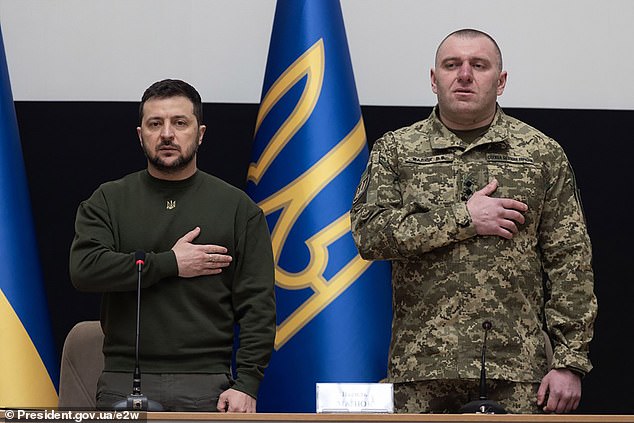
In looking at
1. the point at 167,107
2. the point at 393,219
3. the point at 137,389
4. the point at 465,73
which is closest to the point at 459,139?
the point at 465,73

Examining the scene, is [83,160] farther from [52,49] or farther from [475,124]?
[475,124]

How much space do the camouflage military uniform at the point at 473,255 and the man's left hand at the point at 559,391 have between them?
0.03 metres

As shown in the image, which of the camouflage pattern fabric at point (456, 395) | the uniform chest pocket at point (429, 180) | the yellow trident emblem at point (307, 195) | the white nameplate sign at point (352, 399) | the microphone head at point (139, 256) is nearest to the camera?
the white nameplate sign at point (352, 399)

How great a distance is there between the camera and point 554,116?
447cm

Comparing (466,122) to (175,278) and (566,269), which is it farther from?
(175,278)

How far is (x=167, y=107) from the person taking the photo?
2967mm

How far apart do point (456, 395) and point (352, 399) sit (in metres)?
0.60

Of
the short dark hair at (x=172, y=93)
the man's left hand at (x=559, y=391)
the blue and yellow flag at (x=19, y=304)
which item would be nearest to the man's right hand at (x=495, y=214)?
the man's left hand at (x=559, y=391)

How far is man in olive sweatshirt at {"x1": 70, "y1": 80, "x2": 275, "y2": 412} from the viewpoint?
2.79 metres

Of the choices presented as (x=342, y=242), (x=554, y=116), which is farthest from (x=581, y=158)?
(x=342, y=242)

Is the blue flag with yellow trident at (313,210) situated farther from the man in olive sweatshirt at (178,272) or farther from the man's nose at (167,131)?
the man's nose at (167,131)

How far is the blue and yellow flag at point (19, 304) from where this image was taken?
3512 millimetres

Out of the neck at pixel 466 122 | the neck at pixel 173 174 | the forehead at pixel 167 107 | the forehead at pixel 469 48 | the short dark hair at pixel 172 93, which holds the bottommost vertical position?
the neck at pixel 173 174

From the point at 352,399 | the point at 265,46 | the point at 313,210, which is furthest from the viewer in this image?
the point at 265,46
